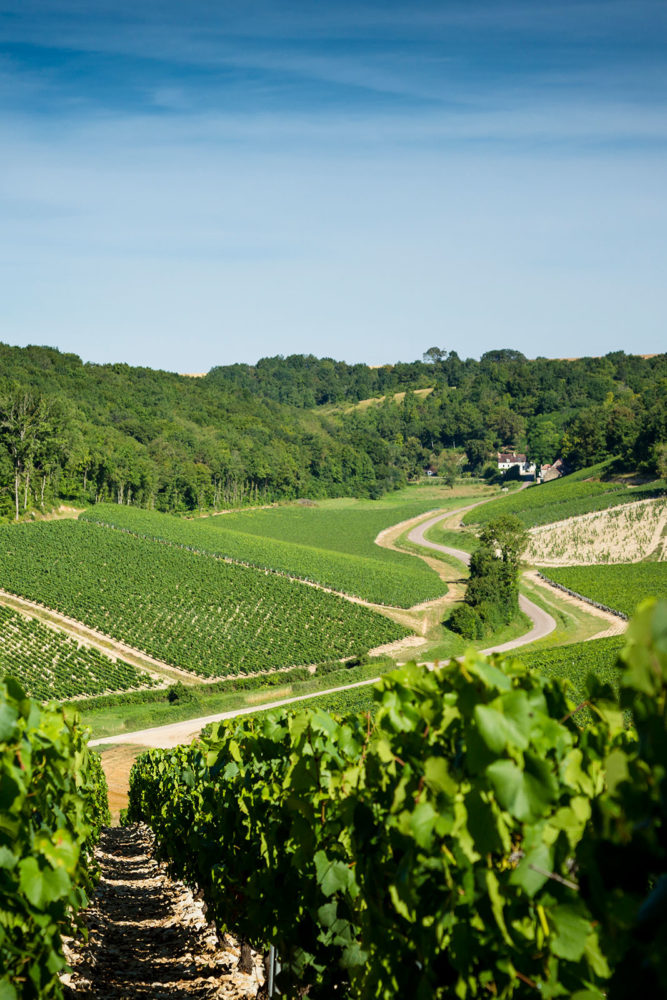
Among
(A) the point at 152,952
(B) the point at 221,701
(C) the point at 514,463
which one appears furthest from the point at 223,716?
(C) the point at 514,463

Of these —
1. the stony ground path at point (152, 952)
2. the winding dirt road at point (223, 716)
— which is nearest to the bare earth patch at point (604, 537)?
the winding dirt road at point (223, 716)

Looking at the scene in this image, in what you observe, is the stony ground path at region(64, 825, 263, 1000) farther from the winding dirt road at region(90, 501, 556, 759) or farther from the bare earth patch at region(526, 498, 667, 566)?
the bare earth patch at region(526, 498, 667, 566)

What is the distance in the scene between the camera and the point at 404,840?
4.19 meters

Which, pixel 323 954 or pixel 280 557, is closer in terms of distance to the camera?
pixel 323 954

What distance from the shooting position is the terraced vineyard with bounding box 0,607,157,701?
4250cm

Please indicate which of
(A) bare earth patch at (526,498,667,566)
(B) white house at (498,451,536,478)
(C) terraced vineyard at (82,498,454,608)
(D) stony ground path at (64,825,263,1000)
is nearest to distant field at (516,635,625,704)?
(C) terraced vineyard at (82,498,454,608)

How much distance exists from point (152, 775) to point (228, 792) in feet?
31.9

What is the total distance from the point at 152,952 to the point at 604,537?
81.9 m

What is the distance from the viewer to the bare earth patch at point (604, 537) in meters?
81.9

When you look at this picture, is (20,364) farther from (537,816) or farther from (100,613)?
(537,816)

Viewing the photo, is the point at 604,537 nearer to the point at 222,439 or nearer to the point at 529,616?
the point at 529,616

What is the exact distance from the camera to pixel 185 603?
196 ft

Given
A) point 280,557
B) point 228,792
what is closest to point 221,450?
point 280,557

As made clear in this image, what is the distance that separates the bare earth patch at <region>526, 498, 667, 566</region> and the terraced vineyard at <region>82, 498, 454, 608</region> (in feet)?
45.5
